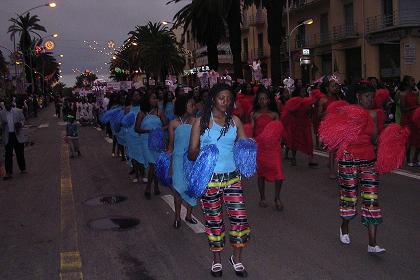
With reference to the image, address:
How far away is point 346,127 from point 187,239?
2.32 meters

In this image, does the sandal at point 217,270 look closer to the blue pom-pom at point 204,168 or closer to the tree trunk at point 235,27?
the blue pom-pom at point 204,168

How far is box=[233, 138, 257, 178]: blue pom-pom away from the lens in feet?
15.9

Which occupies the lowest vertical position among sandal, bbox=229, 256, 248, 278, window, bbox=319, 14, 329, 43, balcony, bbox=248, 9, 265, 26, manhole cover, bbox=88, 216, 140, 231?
manhole cover, bbox=88, 216, 140, 231

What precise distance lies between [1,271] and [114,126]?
7.03m

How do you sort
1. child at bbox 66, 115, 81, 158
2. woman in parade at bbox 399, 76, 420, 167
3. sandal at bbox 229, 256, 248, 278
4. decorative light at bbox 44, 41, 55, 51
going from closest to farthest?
sandal at bbox 229, 256, 248, 278
woman in parade at bbox 399, 76, 420, 167
child at bbox 66, 115, 81, 158
decorative light at bbox 44, 41, 55, 51

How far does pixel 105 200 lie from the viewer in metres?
9.12

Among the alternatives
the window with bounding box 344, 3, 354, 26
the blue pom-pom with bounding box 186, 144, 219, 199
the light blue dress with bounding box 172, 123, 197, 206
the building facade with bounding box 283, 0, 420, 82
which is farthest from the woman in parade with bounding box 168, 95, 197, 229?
the window with bounding box 344, 3, 354, 26

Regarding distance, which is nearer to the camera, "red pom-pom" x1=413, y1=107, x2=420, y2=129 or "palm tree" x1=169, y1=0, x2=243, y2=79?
"red pom-pom" x1=413, y1=107, x2=420, y2=129

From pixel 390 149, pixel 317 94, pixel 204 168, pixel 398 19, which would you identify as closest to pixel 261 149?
pixel 390 149

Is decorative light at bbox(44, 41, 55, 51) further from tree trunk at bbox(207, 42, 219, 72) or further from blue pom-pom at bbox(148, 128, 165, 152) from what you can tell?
blue pom-pom at bbox(148, 128, 165, 152)

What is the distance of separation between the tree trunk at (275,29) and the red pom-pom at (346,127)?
19.1 m

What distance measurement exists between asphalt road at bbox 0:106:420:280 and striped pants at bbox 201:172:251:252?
482mm

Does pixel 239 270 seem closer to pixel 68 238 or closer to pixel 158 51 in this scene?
pixel 68 238

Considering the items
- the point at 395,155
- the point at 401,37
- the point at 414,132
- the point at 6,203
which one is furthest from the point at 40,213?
the point at 401,37
